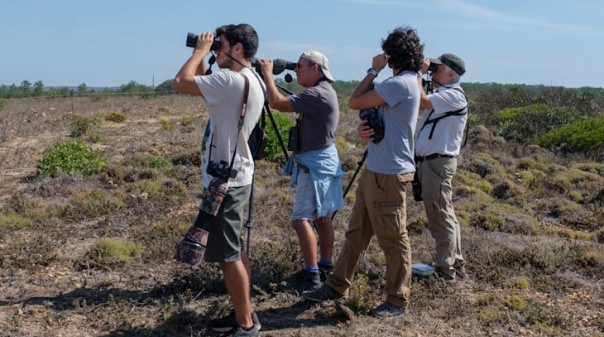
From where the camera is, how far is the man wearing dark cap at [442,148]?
5477 mm

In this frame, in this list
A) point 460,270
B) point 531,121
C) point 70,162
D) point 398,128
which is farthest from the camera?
point 531,121

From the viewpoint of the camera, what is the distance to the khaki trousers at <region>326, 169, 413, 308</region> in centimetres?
459

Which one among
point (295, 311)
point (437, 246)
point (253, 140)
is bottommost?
point (295, 311)

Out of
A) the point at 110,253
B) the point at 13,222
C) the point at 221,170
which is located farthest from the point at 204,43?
the point at 13,222

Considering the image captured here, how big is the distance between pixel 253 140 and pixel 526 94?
20.6 metres

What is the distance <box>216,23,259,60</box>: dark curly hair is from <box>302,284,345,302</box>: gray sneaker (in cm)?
186

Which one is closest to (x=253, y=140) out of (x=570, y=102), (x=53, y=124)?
(x=53, y=124)

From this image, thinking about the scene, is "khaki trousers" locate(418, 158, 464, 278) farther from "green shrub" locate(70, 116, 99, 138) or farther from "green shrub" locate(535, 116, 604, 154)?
"green shrub" locate(70, 116, 99, 138)

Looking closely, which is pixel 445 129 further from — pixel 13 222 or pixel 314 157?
pixel 13 222

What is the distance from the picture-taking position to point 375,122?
4562 millimetres

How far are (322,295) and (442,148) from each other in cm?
155

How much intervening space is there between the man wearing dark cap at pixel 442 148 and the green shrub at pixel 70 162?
6209mm

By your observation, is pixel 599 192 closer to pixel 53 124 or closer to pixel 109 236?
pixel 109 236

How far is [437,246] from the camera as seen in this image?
18.4 ft
